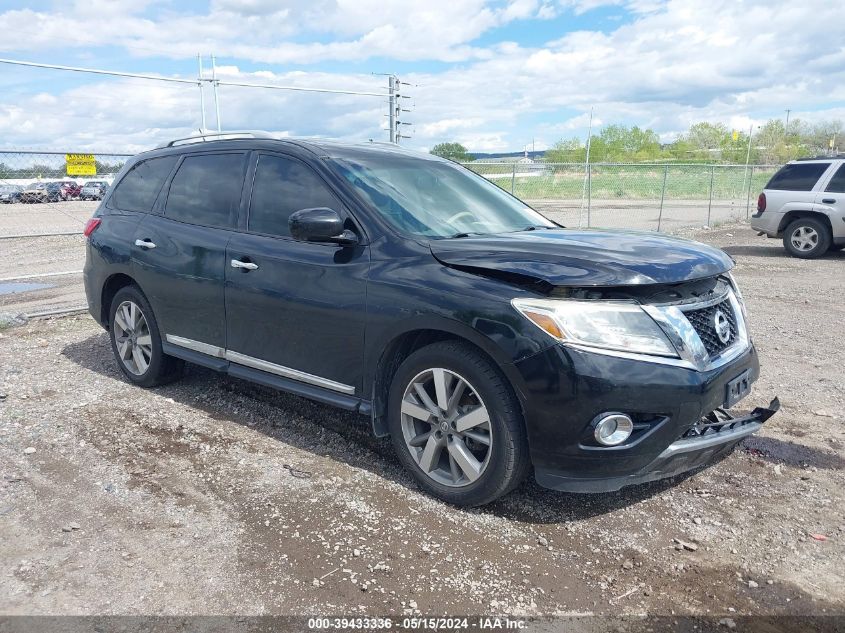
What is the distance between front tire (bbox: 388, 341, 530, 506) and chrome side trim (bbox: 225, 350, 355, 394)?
0.40 m

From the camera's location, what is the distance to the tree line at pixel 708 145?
150ft

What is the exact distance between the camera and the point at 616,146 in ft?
179

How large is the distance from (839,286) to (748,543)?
8.32 m

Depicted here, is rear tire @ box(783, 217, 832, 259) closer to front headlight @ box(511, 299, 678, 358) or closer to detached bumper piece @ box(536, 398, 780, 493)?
detached bumper piece @ box(536, 398, 780, 493)

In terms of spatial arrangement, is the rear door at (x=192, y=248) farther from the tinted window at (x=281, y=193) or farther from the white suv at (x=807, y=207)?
the white suv at (x=807, y=207)

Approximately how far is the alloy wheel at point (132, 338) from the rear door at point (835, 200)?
12302 mm

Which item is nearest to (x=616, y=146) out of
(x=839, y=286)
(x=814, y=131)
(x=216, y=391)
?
(x=814, y=131)

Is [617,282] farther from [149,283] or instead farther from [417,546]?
[149,283]

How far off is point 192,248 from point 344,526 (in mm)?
2299

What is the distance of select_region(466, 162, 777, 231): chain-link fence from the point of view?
67.8 feet

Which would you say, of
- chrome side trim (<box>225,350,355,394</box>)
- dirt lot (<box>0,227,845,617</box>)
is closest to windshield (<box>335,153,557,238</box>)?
chrome side trim (<box>225,350,355,394</box>)

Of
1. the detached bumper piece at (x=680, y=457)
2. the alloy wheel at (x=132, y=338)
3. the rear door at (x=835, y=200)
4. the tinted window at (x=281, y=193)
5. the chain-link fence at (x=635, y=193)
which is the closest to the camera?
the detached bumper piece at (x=680, y=457)

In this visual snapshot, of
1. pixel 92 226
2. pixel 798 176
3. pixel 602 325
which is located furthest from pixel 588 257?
pixel 798 176

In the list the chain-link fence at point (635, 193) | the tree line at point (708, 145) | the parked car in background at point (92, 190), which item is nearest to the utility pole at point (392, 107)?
the chain-link fence at point (635, 193)
